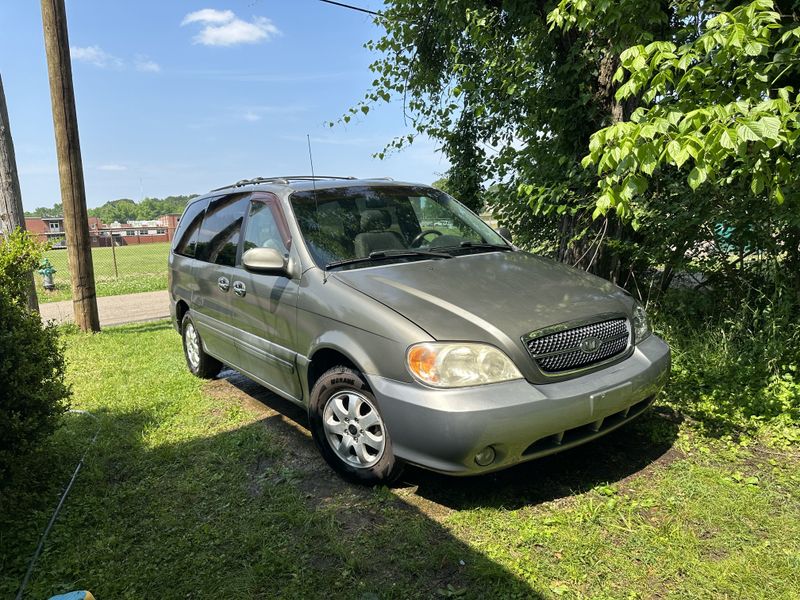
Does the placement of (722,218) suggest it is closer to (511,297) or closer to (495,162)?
(511,297)

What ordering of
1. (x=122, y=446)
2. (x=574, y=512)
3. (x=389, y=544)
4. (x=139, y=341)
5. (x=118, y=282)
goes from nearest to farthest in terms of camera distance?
(x=389, y=544)
(x=574, y=512)
(x=122, y=446)
(x=139, y=341)
(x=118, y=282)

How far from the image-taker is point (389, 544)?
262 centimetres

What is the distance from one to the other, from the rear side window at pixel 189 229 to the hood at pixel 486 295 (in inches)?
95.3

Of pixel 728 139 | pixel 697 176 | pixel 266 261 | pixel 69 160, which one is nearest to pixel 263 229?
pixel 266 261

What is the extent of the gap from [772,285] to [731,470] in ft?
7.15

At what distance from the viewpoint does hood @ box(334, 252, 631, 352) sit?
2.73 m

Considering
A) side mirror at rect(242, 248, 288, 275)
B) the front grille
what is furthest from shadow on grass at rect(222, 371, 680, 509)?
side mirror at rect(242, 248, 288, 275)

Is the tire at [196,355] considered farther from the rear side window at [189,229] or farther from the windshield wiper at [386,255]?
the windshield wiper at [386,255]

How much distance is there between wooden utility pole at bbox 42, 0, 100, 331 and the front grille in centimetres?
697

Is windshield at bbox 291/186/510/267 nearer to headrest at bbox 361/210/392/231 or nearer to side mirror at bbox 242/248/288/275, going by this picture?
headrest at bbox 361/210/392/231

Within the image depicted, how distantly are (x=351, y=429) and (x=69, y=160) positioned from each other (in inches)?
251

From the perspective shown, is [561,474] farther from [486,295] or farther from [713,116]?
[713,116]

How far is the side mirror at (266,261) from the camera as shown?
11.3ft

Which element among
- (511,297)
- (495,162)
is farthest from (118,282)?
(511,297)
